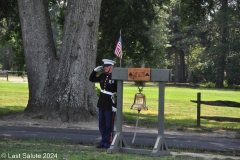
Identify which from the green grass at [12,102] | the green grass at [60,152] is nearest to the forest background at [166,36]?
the green grass at [12,102]

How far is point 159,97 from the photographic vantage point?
1077cm

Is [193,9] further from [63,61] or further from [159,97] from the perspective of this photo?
[159,97]

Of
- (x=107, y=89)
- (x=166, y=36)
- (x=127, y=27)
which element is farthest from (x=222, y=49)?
(x=107, y=89)

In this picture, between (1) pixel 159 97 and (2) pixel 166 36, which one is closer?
(1) pixel 159 97

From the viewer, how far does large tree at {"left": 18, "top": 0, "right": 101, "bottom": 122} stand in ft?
60.1

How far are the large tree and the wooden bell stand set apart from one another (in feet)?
23.1

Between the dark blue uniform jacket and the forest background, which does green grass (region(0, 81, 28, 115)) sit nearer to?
the forest background

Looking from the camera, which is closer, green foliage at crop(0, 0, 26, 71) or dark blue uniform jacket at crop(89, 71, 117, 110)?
dark blue uniform jacket at crop(89, 71, 117, 110)

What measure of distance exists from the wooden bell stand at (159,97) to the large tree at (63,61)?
7.04m

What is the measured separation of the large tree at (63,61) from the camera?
18328 millimetres

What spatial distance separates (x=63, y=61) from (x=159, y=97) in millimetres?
8347

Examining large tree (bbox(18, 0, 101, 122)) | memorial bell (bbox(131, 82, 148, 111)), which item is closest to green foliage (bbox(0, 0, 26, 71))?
large tree (bbox(18, 0, 101, 122))

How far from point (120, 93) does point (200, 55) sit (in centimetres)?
7594

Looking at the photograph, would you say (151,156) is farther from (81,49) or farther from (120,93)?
(81,49)
